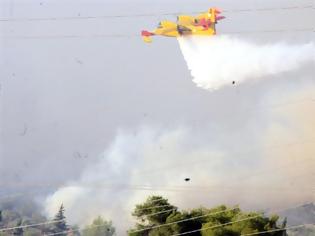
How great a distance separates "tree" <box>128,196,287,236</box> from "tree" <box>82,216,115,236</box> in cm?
2822

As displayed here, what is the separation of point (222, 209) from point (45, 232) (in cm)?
4488

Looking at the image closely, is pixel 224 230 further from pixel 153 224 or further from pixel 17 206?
pixel 17 206

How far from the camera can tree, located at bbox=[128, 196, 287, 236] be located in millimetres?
34938

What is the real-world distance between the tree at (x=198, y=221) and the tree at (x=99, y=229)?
2822 cm

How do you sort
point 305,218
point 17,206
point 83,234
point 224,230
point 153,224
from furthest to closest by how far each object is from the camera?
point 305,218
point 17,206
point 83,234
point 153,224
point 224,230

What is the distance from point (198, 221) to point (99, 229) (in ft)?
108

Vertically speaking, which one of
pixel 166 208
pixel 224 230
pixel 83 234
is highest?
pixel 83 234

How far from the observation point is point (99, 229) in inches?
2650

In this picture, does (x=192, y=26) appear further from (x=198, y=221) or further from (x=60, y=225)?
(x=60, y=225)

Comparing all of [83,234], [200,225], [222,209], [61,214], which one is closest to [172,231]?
[200,225]

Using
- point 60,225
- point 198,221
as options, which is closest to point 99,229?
point 60,225

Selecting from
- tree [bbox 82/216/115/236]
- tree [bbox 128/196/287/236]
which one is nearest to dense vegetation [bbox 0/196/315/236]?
tree [bbox 128/196/287/236]

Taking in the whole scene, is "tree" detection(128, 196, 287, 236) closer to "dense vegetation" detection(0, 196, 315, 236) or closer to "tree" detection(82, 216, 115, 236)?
"dense vegetation" detection(0, 196, 315, 236)

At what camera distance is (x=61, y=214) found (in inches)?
3009
